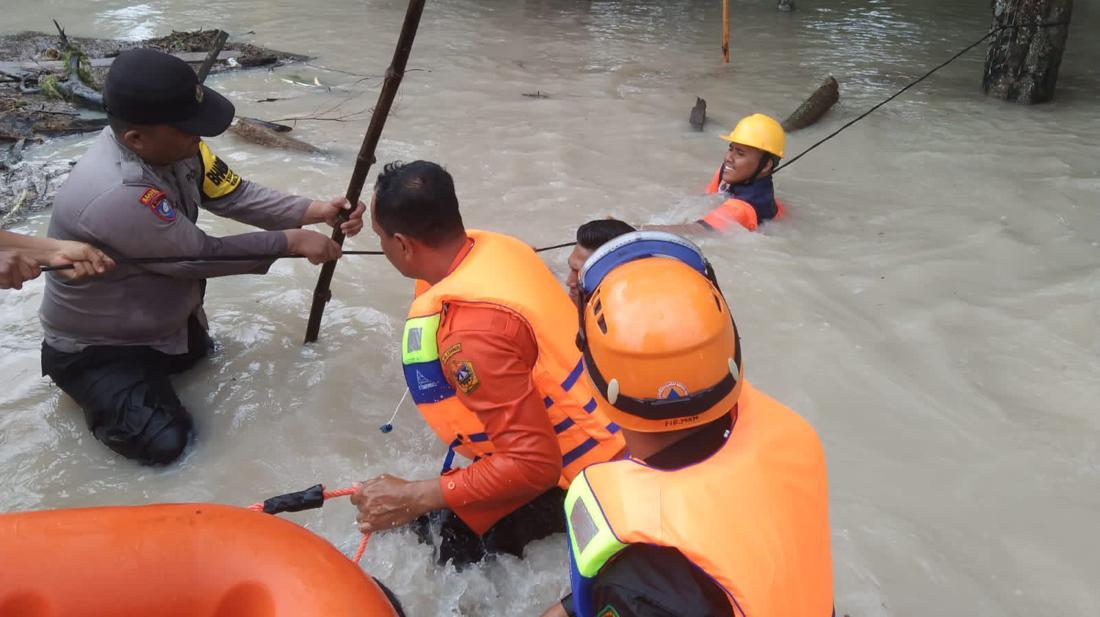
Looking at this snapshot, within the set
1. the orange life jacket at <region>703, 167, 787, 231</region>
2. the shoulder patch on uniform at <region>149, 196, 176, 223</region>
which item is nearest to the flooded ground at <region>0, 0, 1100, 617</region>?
the orange life jacket at <region>703, 167, 787, 231</region>

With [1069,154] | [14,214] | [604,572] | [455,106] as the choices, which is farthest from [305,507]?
[1069,154]

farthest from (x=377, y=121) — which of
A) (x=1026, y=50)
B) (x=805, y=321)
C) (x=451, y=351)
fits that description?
(x=1026, y=50)

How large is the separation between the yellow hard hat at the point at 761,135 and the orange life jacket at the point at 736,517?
3.73 metres

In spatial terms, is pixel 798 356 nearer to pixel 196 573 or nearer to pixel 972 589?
pixel 972 589

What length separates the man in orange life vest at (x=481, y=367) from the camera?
2.08 metres

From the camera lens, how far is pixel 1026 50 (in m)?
7.40

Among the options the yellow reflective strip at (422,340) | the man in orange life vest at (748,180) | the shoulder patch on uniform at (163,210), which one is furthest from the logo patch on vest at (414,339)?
the man in orange life vest at (748,180)

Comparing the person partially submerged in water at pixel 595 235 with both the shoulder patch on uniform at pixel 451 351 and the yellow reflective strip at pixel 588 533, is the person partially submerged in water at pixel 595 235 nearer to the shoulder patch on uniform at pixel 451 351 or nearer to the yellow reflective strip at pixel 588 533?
the shoulder patch on uniform at pixel 451 351

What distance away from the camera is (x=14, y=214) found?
497 cm

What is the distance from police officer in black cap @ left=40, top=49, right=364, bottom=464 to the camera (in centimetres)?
275

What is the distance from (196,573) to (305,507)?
485 millimetres

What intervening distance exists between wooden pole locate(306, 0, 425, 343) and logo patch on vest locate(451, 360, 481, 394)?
1.25 metres

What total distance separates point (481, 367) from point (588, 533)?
2.50 feet

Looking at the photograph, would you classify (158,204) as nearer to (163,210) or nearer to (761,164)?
(163,210)
